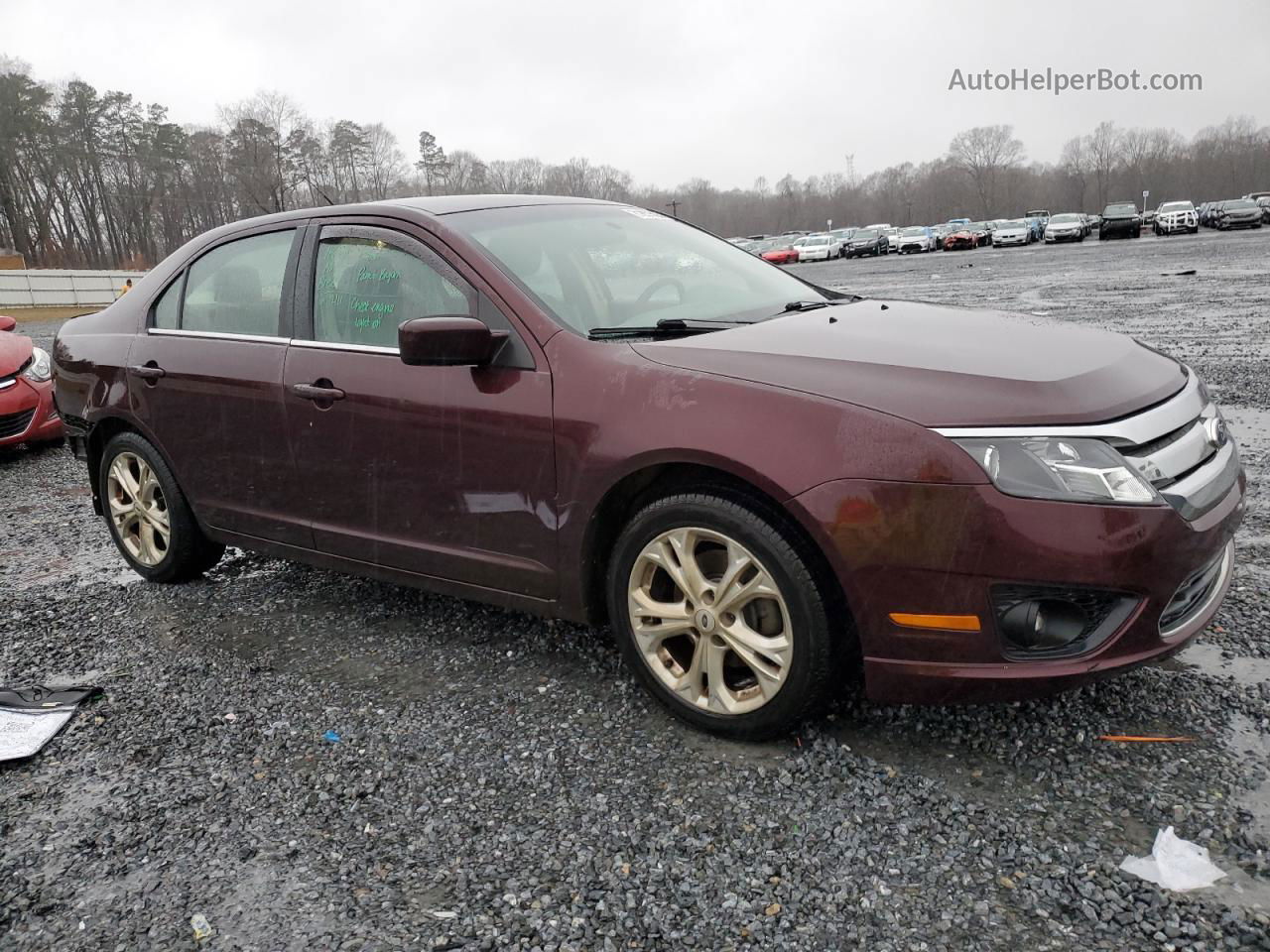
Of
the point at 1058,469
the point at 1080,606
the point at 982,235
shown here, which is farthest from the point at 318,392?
the point at 982,235

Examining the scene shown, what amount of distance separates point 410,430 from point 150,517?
2.00 meters

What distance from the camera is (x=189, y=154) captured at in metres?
78.1

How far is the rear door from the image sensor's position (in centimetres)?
394

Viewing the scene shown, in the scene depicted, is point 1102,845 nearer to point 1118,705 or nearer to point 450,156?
point 1118,705

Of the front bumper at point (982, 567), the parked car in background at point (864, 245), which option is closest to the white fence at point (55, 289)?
the parked car in background at point (864, 245)

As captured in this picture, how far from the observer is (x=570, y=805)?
2.70 metres

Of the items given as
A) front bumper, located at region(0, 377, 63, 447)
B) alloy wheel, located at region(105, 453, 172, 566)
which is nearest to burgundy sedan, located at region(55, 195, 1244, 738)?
alloy wheel, located at region(105, 453, 172, 566)

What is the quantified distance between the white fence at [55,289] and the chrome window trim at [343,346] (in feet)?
118

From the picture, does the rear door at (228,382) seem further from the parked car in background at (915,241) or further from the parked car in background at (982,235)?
the parked car in background at (915,241)

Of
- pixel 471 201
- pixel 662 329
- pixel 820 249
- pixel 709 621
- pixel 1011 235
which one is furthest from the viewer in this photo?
pixel 820 249

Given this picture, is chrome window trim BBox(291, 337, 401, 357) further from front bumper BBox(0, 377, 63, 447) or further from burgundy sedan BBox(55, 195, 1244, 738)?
front bumper BBox(0, 377, 63, 447)

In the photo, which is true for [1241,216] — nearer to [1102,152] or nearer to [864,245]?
[864,245]

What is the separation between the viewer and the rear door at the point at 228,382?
394cm

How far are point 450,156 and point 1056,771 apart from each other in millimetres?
112181
